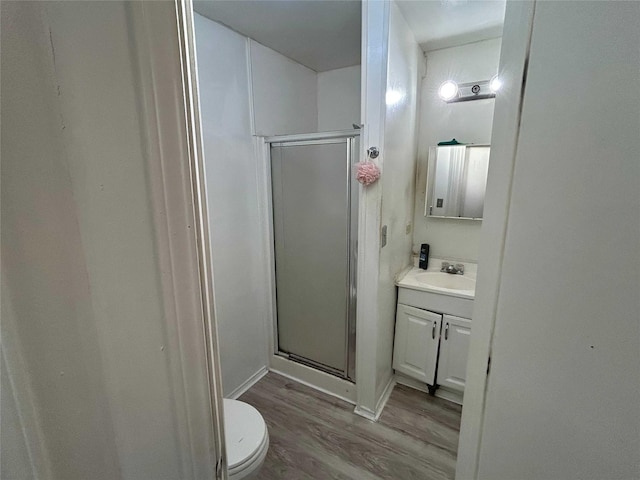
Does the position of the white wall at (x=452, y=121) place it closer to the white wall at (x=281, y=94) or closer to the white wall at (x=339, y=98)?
the white wall at (x=339, y=98)

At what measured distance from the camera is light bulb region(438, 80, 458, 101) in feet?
6.47

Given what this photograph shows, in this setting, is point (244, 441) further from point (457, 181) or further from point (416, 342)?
point (457, 181)

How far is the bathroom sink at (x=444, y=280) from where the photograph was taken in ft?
6.82

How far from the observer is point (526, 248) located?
0.59 metres

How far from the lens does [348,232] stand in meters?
1.87

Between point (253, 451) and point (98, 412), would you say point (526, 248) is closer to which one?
point (98, 412)

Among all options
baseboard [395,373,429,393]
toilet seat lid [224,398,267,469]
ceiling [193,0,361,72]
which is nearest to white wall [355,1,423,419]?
baseboard [395,373,429,393]

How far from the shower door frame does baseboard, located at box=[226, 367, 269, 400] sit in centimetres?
23

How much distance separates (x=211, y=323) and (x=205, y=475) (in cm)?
29

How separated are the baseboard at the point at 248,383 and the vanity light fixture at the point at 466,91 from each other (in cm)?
247

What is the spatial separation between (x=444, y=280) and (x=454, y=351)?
19.9 inches

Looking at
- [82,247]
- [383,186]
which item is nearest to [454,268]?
[383,186]

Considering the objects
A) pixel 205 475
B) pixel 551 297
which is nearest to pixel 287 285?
pixel 205 475

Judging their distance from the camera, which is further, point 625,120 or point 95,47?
point 625,120
